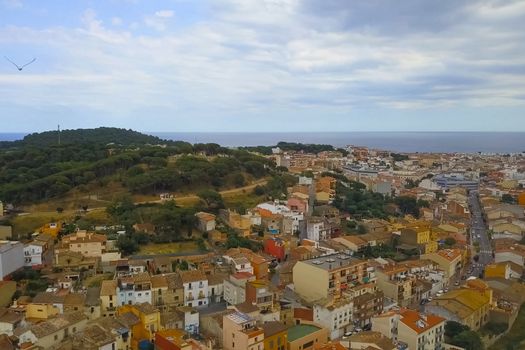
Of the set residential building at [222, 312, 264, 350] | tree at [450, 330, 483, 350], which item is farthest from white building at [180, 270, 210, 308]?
tree at [450, 330, 483, 350]

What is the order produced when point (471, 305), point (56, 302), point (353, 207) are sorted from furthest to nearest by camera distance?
point (353, 207) → point (471, 305) → point (56, 302)

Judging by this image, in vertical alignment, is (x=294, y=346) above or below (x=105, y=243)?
below

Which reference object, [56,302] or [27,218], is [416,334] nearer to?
[56,302]

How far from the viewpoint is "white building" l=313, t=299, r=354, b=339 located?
1773 cm

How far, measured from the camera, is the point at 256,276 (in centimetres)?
2206

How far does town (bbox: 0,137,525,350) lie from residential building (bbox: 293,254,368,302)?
64 mm

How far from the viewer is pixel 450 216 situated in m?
39.0

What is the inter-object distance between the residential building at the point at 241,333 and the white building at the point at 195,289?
4.18 m

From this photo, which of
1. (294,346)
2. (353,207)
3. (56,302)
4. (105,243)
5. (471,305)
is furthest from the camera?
(353,207)

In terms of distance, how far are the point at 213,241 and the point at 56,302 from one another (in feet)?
35.7

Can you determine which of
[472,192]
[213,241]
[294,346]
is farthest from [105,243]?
[472,192]

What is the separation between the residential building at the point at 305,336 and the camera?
53.3 ft

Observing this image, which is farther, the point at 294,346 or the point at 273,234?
the point at 273,234

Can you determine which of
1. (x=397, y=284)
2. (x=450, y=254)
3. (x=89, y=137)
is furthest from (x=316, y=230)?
(x=89, y=137)
